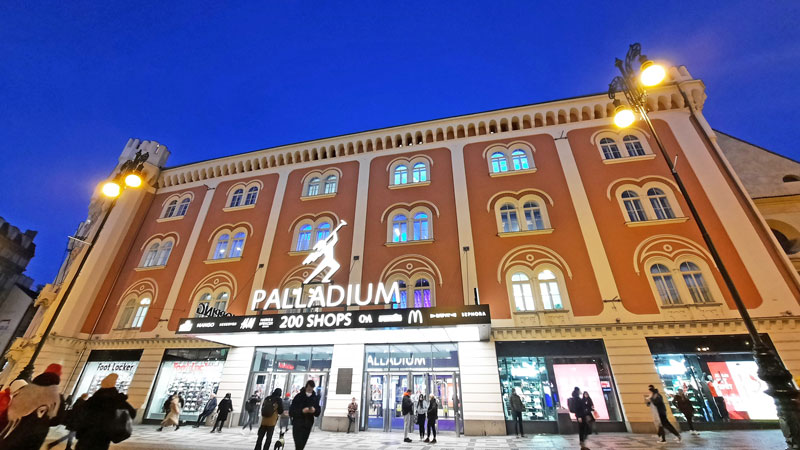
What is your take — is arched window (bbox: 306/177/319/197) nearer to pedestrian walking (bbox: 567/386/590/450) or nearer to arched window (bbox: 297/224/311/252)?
arched window (bbox: 297/224/311/252)

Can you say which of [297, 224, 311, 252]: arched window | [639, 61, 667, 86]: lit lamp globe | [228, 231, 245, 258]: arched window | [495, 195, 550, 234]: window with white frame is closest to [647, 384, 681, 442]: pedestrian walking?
[495, 195, 550, 234]: window with white frame

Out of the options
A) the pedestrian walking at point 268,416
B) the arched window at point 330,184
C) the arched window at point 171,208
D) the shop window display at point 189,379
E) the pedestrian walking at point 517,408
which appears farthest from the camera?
the arched window at point 171,208

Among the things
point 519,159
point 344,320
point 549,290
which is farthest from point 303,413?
point 519,159

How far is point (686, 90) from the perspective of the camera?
17812mm

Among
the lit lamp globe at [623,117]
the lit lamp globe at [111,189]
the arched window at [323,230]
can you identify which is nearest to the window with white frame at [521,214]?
the lit lamp globe at [623,117]

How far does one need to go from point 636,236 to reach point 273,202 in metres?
19.9

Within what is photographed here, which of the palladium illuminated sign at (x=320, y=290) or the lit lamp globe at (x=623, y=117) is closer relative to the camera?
the lit lamp globe at (x=623, y=117)

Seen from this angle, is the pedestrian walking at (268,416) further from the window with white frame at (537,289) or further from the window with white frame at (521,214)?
the window with white frame at (521,214)

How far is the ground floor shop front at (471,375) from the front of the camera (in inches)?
479

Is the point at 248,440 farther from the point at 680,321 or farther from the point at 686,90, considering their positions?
the point at 686,90

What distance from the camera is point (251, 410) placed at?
14367 millimetres

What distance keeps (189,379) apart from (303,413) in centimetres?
1350

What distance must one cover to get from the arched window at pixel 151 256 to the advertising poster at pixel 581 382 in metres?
23.8

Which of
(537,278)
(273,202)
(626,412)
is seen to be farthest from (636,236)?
(273,202)
